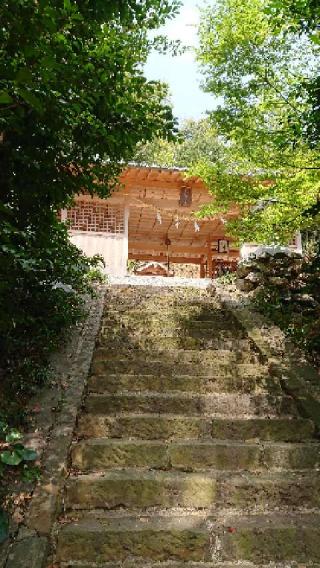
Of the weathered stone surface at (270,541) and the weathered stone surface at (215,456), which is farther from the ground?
the weathered stone surface at (215,456)

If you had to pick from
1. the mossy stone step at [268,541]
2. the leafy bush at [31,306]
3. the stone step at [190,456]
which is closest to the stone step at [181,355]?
the leafy bush at [31,306]

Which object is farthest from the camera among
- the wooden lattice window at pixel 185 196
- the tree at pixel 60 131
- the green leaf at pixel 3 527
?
the wooden lattice window at pixel 185 196

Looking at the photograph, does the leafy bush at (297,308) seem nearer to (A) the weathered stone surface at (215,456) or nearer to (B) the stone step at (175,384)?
(B) the stone step at (175,384)

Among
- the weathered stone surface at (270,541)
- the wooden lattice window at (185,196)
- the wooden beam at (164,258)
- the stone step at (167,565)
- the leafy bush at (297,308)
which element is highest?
the wooden lattice window at (185,196)

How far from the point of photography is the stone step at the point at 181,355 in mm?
5484

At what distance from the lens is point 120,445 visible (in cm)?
367

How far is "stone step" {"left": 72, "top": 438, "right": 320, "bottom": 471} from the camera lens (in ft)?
11.8

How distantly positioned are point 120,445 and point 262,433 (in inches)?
54.3

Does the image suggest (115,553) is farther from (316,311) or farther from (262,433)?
(316,311)

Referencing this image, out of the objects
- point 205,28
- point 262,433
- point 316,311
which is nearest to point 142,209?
point 205,28

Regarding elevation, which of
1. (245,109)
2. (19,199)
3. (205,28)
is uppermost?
(205,28)

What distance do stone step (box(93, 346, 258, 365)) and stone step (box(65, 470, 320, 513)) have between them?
6.88 feet

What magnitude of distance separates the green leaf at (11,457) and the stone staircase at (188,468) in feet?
1.46

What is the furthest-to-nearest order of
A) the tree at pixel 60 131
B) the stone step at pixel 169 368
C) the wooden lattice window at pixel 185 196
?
1. the wooden lattice window at pixel 185 196
2. the stone step at pixel 169 368
3. the tree at pixel 60 131
